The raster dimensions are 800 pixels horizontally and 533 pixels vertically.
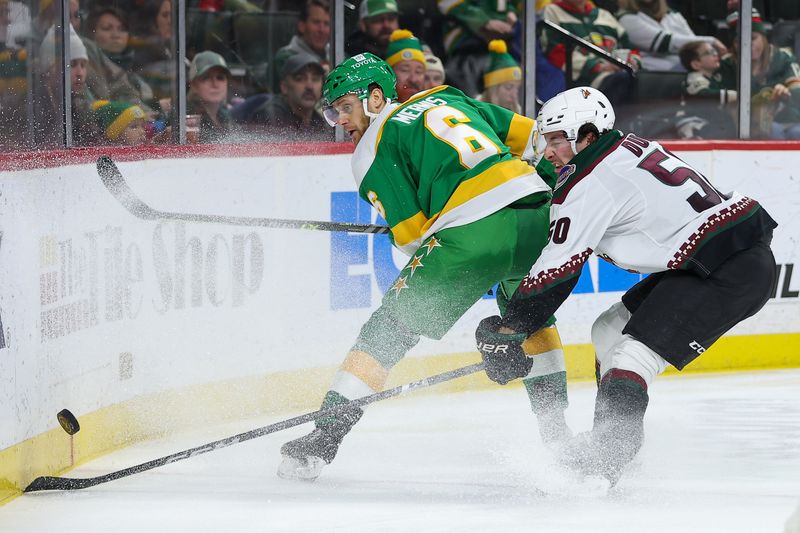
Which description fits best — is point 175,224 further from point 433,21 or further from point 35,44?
point 433,21

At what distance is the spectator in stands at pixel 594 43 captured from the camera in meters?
5.56

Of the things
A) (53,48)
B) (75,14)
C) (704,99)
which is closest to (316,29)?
(75,14)

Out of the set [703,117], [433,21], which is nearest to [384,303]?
[433,21]

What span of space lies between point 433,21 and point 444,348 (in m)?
1.27

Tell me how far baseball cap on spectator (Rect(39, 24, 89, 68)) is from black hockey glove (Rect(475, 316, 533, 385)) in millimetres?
1409

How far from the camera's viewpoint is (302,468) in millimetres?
3551

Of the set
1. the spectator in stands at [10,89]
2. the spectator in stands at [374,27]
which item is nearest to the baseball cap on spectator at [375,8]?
the spectator in stands at [374,27]

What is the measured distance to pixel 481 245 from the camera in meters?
3.48

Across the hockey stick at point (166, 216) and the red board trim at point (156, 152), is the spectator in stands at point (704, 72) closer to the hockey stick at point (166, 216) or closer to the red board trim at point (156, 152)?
the red board trim at point (156, 152)

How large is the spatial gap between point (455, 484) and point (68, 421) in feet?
3.17

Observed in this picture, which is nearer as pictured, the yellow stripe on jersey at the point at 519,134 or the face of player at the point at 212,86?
the yellow stripe on jersey at the point at 519,134

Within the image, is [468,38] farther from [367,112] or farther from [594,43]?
[367,112]

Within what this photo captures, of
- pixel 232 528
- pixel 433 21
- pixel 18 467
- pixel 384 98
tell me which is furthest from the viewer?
pixel 433 21

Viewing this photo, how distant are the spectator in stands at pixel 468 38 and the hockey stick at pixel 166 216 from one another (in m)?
1.52
